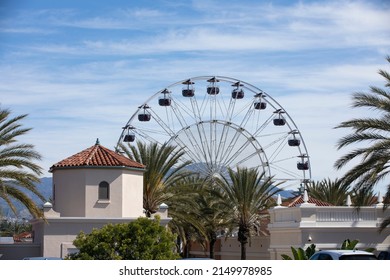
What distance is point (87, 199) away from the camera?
140 ft

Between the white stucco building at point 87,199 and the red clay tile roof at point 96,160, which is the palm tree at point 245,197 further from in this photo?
the white stucco building at point 87,199

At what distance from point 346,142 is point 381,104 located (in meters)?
1.88

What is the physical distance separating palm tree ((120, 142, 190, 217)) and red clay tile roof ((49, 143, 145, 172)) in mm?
3153

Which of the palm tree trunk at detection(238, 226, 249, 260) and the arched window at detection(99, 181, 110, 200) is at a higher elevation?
the arched window at detection(99, 181, 110, 200)

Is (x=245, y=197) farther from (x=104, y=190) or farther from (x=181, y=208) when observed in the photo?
(x=104, y=190)

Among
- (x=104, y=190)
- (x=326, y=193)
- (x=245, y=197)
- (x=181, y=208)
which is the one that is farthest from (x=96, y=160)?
(x=326, y=193)

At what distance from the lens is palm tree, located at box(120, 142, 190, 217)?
1896 inches

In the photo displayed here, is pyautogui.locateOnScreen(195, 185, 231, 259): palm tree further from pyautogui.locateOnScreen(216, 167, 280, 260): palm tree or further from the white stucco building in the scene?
the white stucco building

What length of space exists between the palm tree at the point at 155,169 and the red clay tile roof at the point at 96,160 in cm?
315

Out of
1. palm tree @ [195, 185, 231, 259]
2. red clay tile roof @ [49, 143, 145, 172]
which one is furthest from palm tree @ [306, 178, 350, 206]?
red clay tile roof @ [49, 143, 145, 172]

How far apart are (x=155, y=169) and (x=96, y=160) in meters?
5.24

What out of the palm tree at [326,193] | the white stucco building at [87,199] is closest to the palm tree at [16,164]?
the white stucco building at [87,199]

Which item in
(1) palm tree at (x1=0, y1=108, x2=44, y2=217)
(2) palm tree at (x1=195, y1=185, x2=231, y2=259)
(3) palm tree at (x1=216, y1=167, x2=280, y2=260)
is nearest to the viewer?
(1) palm tree at (x1=0, y1=108, x2=44, y2=217)
